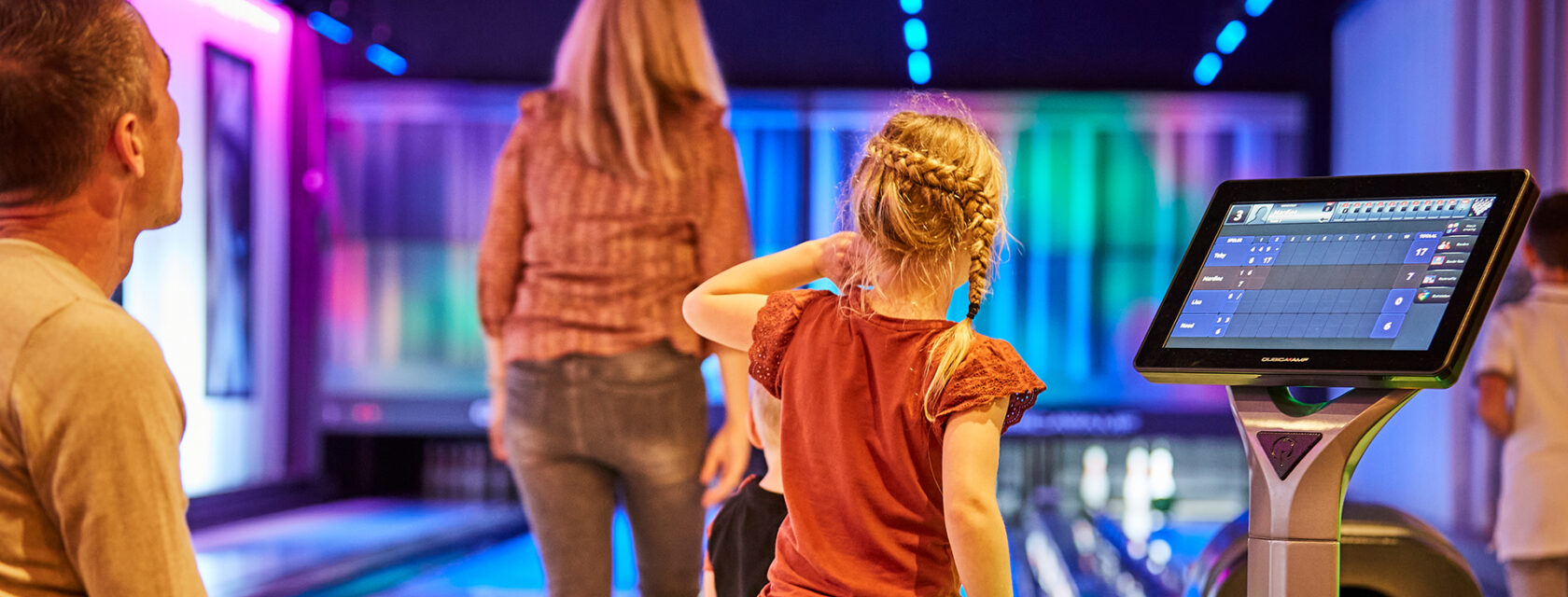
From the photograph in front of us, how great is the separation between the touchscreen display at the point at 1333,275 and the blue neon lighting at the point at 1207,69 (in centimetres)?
460

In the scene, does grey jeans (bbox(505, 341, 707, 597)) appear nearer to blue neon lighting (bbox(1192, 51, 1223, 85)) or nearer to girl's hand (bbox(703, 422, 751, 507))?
girl's hand (bbox(703, 422, 751, 507))

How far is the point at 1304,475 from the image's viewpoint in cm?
107

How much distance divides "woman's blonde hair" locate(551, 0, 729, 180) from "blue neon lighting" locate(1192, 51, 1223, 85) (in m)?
3.99

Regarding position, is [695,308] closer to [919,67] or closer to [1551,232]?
[1551,232]

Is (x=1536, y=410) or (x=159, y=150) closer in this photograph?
(x=159, y=150)


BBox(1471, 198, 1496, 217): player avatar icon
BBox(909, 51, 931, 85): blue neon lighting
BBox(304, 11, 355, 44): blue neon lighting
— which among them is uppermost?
BBox(304, 11, 355, 44): blue neon lighting

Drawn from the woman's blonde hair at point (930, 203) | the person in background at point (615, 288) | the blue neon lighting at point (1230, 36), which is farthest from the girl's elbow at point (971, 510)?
the blue neon lighting at point (1230, 36)

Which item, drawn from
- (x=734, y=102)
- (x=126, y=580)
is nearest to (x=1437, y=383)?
(x=126, y=580)

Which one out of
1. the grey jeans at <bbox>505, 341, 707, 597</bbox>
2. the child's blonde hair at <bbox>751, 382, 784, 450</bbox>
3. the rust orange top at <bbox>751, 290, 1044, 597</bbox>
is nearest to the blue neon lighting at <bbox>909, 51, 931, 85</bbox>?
the grey jeans at <bbox>505, 341, 707, 597</bbox>

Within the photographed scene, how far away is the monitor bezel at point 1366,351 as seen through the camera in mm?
1002

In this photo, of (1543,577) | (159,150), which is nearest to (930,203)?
(159,150)

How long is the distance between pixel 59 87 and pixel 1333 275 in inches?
45.2

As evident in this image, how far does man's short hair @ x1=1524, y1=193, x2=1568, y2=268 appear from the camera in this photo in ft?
7.25

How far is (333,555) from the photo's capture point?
4027 millimetres
